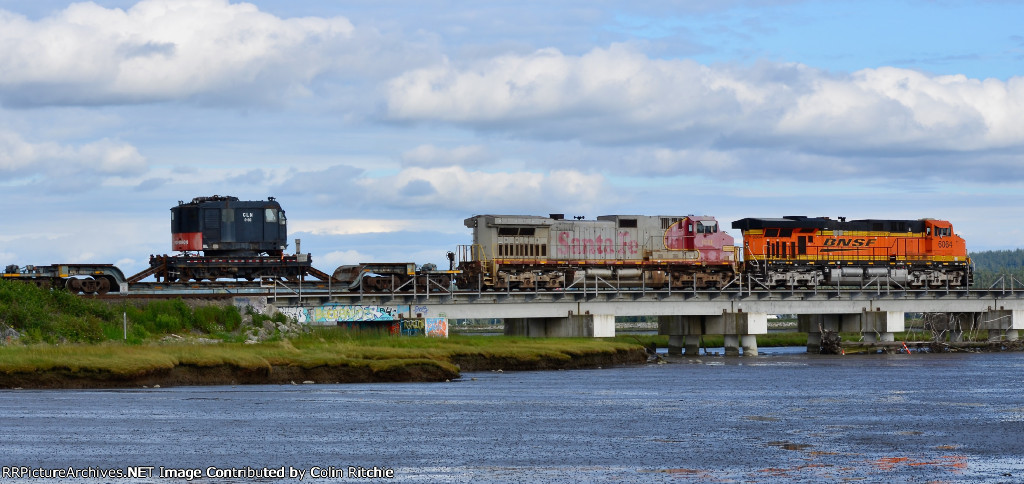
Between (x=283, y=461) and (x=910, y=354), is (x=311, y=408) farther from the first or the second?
(x=910, y=354)

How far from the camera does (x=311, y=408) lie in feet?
115

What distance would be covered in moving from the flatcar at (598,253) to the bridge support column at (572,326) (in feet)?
6.77

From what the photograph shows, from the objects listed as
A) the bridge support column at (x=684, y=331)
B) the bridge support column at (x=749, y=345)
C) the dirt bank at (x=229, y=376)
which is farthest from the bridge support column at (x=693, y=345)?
the dirt bank at (x=229, y=376)

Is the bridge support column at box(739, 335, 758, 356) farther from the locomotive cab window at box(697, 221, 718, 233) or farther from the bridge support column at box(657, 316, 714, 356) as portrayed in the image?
the locomotive cab window at box(697, 221, 718, 233)

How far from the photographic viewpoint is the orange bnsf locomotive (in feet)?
241

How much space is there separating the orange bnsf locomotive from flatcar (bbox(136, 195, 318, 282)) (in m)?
29.6

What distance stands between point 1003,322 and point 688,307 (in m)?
24.1

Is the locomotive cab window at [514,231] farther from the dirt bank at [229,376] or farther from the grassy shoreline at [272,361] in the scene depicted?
the dirt bank at [229,376]

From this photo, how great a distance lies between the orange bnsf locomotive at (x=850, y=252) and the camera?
241ft

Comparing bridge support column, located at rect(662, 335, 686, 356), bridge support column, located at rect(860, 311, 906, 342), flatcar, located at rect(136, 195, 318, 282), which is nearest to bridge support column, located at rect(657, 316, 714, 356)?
bridge support column, located at rect(662, 335, 686, 356)

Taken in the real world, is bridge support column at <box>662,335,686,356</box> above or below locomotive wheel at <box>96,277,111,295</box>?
below

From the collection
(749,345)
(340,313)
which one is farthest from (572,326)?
(340,313)

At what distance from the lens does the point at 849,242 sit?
75.0 m

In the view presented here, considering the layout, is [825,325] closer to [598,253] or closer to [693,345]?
[693,345]
